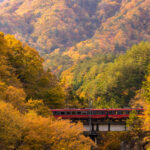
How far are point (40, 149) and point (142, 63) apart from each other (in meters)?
88.5

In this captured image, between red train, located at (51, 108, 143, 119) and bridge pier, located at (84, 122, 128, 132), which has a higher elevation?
red train, located at (51, 108, 143, 119)

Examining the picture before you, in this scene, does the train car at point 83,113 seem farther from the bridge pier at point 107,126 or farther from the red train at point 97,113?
the bridge pier at point 107,126

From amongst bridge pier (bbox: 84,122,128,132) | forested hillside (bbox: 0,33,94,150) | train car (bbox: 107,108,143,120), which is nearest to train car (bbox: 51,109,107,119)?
train car (bbox: 107,108,143,120)

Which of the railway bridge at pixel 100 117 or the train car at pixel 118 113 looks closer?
the railway bridge at pixel 100 117

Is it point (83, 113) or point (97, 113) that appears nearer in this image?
point (83, 113)

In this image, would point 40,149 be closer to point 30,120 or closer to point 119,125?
point 30,120

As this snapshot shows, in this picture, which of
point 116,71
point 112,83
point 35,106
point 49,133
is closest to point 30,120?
point 49,133

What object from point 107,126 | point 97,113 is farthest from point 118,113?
point 97,113

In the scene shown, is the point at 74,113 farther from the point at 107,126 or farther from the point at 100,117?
the point at 107,126

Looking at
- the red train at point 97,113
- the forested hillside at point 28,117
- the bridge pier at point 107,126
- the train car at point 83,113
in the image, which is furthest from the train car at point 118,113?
the forested hillside at point 28,117

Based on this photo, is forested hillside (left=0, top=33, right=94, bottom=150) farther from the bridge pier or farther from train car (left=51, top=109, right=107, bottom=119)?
the bridge pier

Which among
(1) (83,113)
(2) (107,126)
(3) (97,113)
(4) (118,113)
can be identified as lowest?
(2) (107,126)

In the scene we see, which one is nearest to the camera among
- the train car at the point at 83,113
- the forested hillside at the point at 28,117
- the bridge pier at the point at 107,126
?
the forested hillside at the point at 28,117

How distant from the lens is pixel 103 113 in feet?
194
